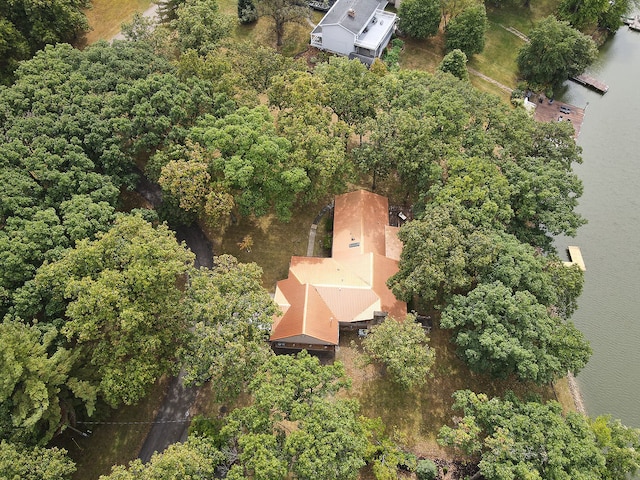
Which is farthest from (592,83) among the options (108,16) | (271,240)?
(108,16)

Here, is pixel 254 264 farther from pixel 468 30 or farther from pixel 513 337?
pixel 468 30

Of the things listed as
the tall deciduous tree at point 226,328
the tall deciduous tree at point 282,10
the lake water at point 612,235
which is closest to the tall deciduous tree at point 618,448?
the lake water at point 612,235

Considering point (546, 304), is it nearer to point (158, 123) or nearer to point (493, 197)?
point (493, 197)

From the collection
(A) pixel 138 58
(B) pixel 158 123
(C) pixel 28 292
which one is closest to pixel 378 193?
(B) pixel 158 123

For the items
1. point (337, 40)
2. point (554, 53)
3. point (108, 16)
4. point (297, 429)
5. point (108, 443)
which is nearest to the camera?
point (297, 429)

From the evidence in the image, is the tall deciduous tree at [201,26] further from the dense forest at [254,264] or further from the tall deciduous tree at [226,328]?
the tall deciduous tree at [226,328]

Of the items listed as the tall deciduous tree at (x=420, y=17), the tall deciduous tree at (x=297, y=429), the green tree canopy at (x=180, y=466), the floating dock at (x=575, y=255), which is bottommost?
the green tree canopy at (x=180, y=466)
